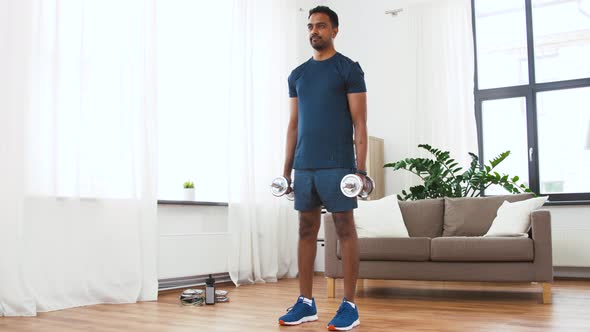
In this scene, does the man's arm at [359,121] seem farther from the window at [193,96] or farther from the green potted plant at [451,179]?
the green potted plant at [451,179]

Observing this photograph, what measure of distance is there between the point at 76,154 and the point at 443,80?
11.7ft

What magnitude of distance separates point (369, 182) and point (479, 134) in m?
3.61

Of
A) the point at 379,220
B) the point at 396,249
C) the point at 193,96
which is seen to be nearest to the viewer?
the point at 396,249

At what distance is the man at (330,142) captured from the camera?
2.50 meters

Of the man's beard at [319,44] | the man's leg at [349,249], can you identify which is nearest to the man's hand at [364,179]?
the man's leg at [349,249]

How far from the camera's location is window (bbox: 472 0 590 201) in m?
5.39

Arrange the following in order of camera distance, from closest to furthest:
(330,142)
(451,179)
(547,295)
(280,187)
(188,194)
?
(330,142)
(280,187)
(547,295)
(188,194)
(451,179)

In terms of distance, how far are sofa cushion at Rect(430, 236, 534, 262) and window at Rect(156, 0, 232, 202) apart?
2.00 metres

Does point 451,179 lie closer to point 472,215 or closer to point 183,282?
point 472,215

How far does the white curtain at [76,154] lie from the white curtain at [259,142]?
3.45 ft

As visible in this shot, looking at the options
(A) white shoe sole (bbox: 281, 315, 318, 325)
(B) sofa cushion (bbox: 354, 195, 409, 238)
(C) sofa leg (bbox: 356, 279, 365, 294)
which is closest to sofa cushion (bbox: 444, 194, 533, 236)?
(B) sofa cushion (bbox: 354, 195, 409, 238)

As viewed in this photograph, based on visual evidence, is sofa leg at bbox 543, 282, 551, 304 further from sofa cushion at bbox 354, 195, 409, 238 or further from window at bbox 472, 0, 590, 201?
window at bbox 472, 0, 590, 201

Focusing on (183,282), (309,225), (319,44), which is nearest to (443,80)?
(183,282)

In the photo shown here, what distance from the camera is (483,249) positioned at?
3531mm
